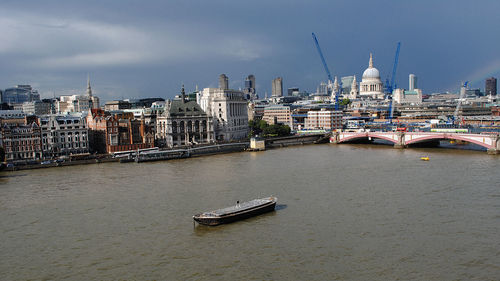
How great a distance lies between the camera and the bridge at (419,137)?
42.0 meters

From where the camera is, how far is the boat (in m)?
20.1

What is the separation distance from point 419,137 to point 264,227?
34549 mm

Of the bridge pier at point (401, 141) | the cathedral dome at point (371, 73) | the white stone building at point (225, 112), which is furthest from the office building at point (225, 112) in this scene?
the cathedral dome at point (371, 73)

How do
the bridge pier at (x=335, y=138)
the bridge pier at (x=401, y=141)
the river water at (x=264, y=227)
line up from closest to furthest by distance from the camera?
the river water at (x=264, y=227) → the bridge pier at (x=401, y=141) → the bridge pier at (x=335, y=138)

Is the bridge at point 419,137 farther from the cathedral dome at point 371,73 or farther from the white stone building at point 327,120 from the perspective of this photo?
the cathedral dome at point 371,73

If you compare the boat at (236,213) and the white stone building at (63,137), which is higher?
the white stone building at (63,137)

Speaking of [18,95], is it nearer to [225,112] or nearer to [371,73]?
[225,112]

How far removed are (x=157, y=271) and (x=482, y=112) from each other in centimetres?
10475

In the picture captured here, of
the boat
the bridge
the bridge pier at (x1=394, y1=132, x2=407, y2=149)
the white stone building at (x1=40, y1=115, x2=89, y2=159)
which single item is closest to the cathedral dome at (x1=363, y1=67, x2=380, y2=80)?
the bridge

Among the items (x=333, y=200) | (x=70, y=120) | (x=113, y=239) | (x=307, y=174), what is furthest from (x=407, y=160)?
(x=70, y=120)

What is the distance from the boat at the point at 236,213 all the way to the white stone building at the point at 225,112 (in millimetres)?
42022

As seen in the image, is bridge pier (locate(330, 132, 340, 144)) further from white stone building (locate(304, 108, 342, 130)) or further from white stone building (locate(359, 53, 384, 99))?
white stone building (locate(359, 53, 384, 99))

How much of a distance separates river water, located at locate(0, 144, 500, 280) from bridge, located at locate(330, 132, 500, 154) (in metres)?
8.80

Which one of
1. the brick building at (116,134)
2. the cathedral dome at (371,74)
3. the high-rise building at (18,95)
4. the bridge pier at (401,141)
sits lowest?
the bridge pier at (401,141)
